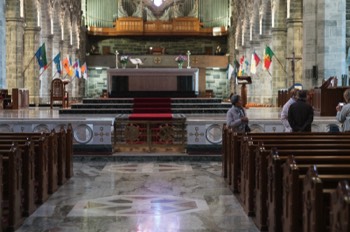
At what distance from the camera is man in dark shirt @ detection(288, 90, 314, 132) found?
10102mm

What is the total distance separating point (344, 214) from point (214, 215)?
3977 millimetres

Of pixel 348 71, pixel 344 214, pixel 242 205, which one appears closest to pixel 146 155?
pixel 242 205

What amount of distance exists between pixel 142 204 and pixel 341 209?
4.84 meters

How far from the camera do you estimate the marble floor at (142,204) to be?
691 centimetres

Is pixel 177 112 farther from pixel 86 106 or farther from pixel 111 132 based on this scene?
pixel 111 132

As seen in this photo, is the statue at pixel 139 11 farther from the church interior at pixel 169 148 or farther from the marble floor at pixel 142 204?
the marble floor at pixel 142 204

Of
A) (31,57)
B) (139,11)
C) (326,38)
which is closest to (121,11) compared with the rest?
(139,11)

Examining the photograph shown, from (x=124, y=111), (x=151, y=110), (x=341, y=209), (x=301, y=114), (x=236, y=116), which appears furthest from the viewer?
(x=151, y=110)

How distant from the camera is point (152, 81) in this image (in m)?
24.5

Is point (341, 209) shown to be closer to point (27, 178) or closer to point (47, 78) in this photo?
point (27, 178)

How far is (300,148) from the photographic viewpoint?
7.57 m

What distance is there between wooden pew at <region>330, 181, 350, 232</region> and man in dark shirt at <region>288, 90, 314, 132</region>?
6.25 metres

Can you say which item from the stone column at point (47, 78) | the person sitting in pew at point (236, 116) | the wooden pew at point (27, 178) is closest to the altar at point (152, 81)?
the stone column at point (47, 78)

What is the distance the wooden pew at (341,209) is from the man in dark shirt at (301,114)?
20.5ft
